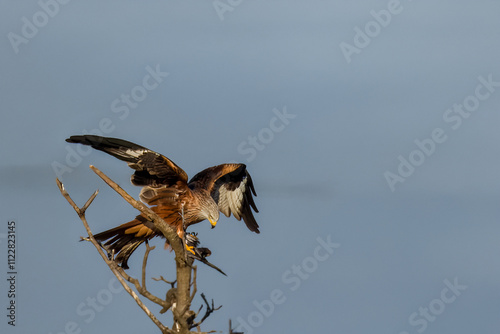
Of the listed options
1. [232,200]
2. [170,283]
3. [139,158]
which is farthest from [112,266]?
[232,200]

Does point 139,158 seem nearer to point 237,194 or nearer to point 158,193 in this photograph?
point 158,193

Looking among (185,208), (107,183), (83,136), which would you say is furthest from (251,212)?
(107,183)

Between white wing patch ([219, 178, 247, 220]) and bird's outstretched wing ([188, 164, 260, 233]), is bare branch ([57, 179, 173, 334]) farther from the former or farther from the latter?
white wing patch ([219, 178, 247, 220])

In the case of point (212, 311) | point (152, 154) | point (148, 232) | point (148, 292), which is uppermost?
point (152, 154)

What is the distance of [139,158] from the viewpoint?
12.1 m

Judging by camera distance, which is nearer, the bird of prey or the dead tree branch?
the dead tree branch

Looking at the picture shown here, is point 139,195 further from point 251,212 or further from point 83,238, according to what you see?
point 251,212

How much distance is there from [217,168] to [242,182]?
1.04 m

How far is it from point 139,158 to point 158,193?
856mm

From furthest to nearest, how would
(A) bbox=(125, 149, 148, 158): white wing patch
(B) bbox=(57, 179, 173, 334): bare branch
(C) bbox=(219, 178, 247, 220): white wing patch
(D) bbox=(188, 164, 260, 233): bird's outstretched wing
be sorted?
(C) bbox=(219, 178, 247, 220): white wing patch → (D) bbox=(188, 164, 260, 233): bird's outstretched wing → (A) bbox=(125, 149, 148, 158): white wing patch → (B) bbox=(57, 179, 173, 334): bare branch

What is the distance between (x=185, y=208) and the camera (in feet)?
42.2

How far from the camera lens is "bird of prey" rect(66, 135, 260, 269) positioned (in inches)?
475

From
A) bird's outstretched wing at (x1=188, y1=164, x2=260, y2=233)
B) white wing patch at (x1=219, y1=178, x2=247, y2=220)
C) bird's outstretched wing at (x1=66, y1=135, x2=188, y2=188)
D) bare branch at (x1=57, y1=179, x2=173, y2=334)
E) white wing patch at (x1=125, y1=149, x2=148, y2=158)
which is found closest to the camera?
bare branch at (x1=57, y1=179, x2=173, y2=334)

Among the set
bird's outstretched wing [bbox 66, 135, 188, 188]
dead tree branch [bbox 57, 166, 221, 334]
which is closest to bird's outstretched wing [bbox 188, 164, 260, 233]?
bird's outstretched wing [bbox 66, 135, 188, 188]
